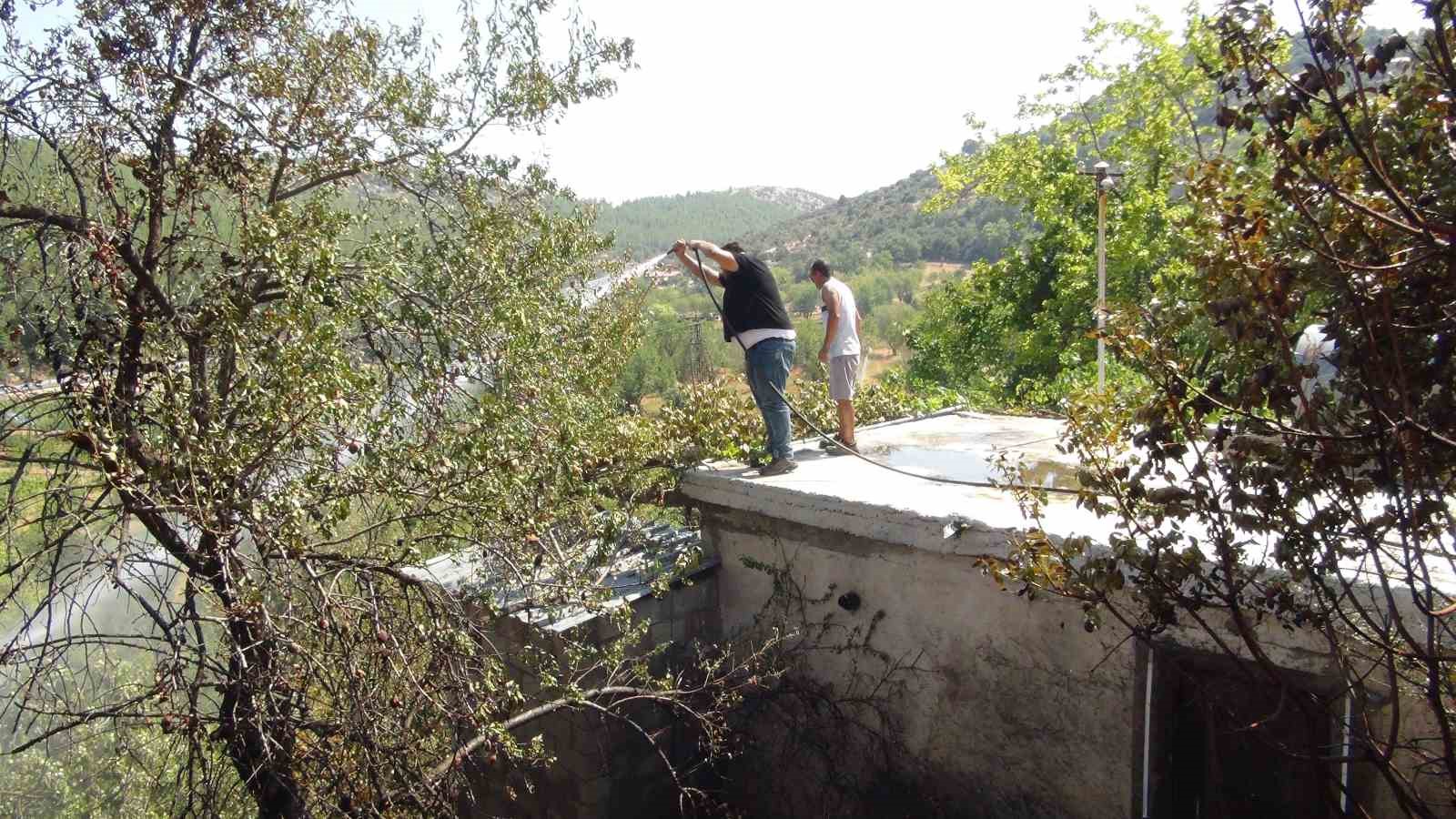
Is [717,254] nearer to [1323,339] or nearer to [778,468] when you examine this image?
[778,468]

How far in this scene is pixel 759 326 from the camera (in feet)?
22.2

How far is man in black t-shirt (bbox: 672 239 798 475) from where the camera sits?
6734mm

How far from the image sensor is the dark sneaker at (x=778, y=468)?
6.87m

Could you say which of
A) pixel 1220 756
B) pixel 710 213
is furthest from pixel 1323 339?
pixel 710 213

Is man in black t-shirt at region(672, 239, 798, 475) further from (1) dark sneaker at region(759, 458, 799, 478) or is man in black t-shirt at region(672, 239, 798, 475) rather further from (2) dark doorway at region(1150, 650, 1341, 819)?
(2) dark doorway at region(1150, 650, 1341, 819)

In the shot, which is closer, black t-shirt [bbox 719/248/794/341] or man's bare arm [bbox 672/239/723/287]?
man's bare arm [bbox 672/239/723/287]

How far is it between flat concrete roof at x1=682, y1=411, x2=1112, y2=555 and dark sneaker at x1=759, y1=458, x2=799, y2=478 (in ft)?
0.24

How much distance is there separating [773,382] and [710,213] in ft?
237

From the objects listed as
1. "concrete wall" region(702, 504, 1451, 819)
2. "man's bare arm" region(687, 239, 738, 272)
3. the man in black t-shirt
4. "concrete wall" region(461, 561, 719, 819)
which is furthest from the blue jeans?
"concrete wall" region(461, 561, 719, 819)

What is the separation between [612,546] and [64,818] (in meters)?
6.66

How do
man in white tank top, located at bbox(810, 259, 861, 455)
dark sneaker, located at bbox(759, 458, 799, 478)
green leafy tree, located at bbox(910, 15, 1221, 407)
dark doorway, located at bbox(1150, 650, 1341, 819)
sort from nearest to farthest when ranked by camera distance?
dark doorway, located at bbox(1150, 650, 1341, 819), dark sneaker, located at bbox(759, 458, 799, 478), man in white tank top, located at bbox(810, 259, 861, 455), green leafy tree, located at bbox(910, 15, 1221, 407)

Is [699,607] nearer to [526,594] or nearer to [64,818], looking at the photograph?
[526,594]

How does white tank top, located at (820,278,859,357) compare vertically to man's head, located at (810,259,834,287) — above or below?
below

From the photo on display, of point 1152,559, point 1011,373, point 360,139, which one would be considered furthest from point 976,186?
point 1152,559
